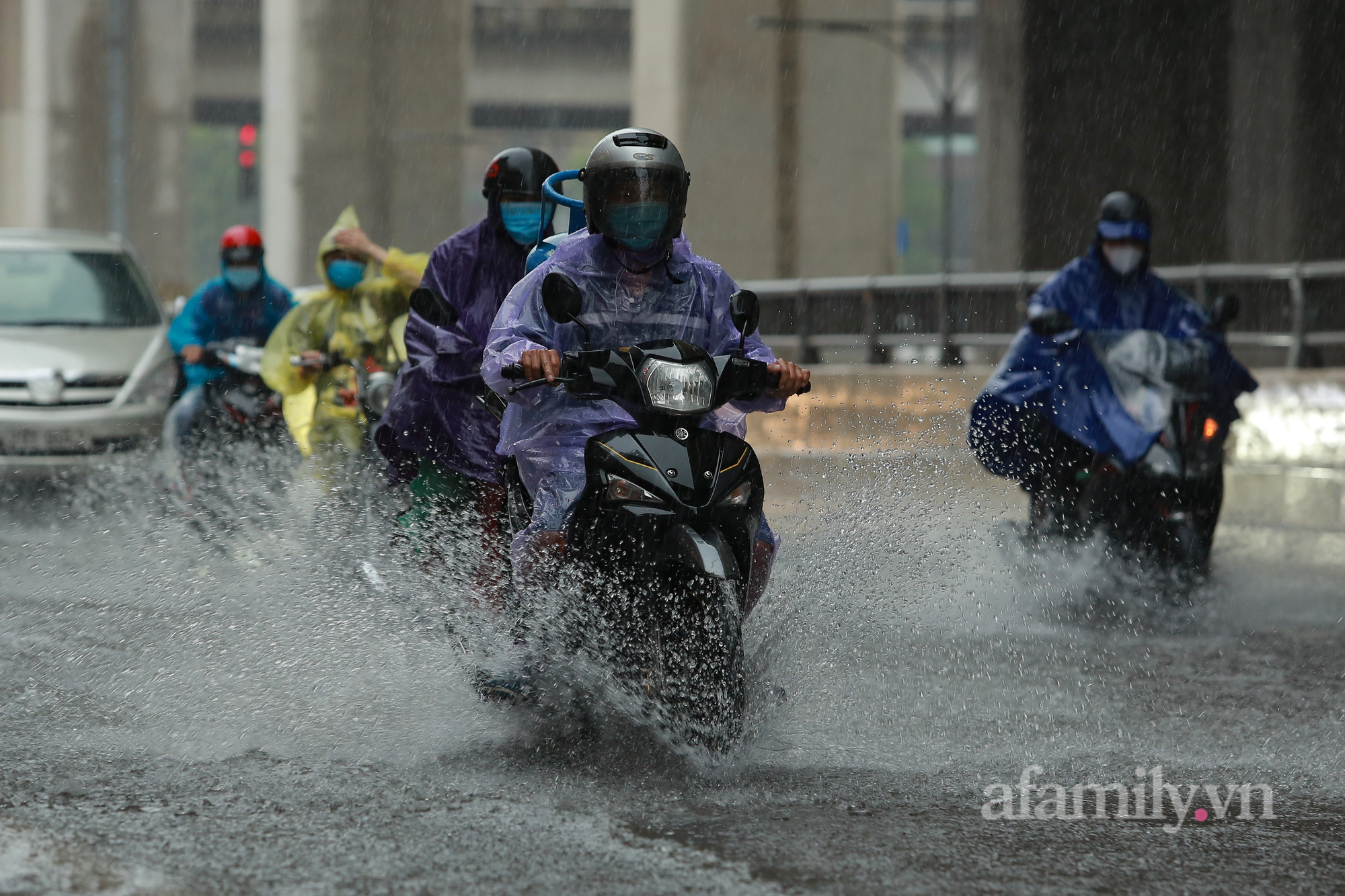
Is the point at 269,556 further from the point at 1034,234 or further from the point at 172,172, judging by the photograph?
the point at 172,172

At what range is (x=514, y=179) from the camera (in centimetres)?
629

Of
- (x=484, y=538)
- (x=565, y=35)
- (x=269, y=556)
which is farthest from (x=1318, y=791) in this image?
(x=565, y=35)

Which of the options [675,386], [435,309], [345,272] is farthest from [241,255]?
[675,386]

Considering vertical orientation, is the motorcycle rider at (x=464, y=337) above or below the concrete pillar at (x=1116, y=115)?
below

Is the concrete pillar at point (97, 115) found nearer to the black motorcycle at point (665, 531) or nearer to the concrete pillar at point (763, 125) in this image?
the concrete pillar at point (763, 125)

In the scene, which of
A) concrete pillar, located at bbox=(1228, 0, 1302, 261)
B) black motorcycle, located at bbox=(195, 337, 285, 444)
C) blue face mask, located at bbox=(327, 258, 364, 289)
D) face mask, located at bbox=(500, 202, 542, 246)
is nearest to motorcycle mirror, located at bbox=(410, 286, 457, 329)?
face mask, located at bbox=(500, 202, 542, 246)

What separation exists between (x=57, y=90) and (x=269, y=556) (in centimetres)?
3644

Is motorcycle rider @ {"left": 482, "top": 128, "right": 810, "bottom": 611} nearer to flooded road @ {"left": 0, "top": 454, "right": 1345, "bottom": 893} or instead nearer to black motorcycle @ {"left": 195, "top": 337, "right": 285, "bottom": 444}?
A: flooded road @ {"left": 0, "top": 454, "right": 1345, "bottom": 893}

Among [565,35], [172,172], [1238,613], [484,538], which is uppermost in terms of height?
[565,35]

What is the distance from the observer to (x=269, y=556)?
8.63 meters

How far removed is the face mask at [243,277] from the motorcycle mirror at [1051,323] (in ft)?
15.1

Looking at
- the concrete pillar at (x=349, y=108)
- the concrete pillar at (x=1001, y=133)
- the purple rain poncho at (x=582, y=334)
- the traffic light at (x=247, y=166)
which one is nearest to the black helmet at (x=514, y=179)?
the purple rain poncho at (x=582, y=334)

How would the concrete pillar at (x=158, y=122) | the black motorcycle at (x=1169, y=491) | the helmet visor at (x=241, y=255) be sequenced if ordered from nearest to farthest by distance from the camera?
the black motorcycle at (x=1169, y=491) → the helmet visor at (x=241, y=255) → the concrete pillar at (x=158, y=122)

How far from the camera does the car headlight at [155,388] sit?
11719 mm
